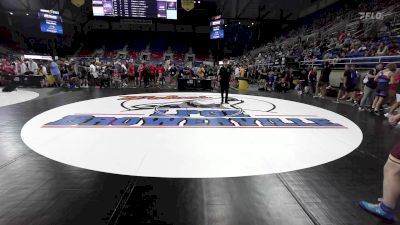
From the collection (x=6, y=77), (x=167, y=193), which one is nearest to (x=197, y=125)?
(x=167, y=193)

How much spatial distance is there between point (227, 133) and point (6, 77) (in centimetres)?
1452

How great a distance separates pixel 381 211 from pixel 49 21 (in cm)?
2055

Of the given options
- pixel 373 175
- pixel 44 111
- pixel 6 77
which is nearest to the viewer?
pixel 373 175

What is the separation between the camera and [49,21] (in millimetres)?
17422

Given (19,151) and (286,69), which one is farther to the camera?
(286,69)

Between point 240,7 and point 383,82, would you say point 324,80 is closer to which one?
point 383,82

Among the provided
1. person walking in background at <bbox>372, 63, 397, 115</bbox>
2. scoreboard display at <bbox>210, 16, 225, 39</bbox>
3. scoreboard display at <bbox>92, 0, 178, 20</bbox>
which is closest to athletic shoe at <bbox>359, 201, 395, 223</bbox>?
person walking in background at <bbox>372, 63, 397, 115</bbox>

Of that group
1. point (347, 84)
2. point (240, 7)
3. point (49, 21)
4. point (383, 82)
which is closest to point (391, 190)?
point (383, 82)

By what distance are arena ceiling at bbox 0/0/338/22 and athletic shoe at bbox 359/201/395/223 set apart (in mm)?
27027

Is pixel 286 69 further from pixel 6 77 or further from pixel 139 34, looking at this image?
pixel 139 34

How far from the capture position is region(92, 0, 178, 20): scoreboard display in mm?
15398

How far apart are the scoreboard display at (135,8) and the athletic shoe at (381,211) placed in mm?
→ 15587

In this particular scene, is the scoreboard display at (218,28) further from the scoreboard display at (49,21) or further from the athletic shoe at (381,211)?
the athletic shoe at (381,211)

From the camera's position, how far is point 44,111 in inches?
262
